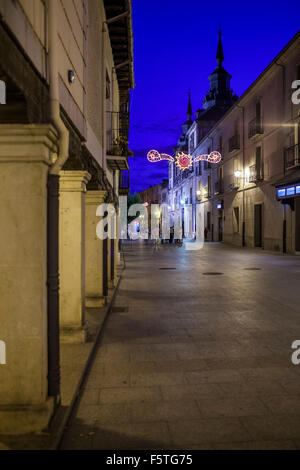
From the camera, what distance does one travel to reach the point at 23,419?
321 centimetres

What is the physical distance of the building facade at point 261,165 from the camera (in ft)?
70.3

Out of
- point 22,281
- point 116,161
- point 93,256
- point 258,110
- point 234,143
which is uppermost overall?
point 258,110

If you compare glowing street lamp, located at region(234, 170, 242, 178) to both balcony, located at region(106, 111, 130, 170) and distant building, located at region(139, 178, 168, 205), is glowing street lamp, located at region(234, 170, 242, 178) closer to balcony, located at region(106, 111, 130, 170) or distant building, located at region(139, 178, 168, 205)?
balcony, located at region(106, 111, 130, 170)

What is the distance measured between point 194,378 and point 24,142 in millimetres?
3284

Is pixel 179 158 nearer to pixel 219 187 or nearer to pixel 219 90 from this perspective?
pixel 219 187

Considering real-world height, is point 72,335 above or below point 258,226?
below

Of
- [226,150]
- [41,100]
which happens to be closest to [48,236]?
[41,100]

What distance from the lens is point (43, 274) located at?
10.6 feet

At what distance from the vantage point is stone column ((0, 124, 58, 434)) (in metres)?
3.17

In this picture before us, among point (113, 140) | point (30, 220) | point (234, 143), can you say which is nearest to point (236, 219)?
point (234, 143)

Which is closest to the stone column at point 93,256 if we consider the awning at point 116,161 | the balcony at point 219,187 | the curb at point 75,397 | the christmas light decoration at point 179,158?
the curb at point 75,397

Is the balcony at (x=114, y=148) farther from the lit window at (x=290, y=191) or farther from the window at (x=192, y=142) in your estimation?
the window at (x=192, y=142)

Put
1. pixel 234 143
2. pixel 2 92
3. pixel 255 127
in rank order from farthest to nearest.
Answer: pixel 234 143 → pixel 255 127 → pixel 2 92

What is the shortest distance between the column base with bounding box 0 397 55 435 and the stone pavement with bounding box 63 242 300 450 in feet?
0.89
